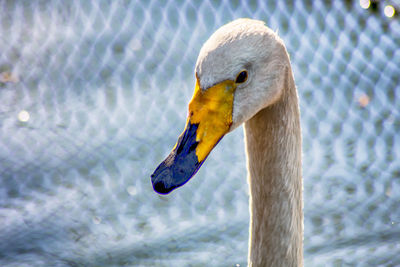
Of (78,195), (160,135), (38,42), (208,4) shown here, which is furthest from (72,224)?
(208,4)

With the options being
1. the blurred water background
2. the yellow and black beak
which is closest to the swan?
the yellow and black beak

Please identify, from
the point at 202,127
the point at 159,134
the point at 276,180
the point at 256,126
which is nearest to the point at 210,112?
the point at 202,127

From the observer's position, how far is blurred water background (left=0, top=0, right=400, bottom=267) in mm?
3074

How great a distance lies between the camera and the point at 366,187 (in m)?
3.40

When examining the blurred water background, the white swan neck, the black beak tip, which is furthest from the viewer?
the blurred water background

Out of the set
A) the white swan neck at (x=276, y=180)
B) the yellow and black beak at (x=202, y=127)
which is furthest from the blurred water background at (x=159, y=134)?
the yellow and black beak at (x=202, y=127)

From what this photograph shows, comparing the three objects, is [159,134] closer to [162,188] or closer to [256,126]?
[256,126]

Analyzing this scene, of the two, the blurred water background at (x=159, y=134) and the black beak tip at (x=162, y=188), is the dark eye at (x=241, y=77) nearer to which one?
the black beak tip at (x=162, y=188)

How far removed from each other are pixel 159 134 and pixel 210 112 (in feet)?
6.97

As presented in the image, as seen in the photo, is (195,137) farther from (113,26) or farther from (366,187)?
(113,26)

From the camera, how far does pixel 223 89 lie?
1610 millimetres

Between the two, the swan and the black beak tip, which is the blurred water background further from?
the black beak tip

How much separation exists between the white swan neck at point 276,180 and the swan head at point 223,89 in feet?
0.40

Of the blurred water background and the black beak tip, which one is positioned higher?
the blurred water background
